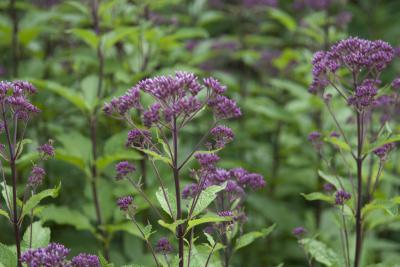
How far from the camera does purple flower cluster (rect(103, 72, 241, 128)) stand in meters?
2.46

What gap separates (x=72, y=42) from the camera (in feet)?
21.1

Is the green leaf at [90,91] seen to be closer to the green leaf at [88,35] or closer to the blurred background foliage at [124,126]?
the blurred background foliage at [124,126]

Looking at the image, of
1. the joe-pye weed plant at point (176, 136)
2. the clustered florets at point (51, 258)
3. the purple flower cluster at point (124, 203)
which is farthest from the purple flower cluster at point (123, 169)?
the clustered florets at point (51, 258)

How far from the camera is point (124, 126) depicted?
532cm

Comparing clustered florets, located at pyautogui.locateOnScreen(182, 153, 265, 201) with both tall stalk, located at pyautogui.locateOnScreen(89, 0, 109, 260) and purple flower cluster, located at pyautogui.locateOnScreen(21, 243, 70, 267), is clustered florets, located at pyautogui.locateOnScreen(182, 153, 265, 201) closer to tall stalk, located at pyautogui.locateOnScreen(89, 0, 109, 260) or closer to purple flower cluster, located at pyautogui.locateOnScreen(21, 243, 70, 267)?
purple flower cluster, located at pyautogui.locateOnScreen(21, 243, 70, 267)

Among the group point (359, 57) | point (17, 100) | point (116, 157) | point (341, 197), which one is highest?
point (359, 57)

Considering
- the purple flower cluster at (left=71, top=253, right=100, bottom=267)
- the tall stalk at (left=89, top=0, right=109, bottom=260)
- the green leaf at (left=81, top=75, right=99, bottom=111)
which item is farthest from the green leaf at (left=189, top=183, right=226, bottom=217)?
the green leaf at (left=81, top=75, right=99, bottom=111)

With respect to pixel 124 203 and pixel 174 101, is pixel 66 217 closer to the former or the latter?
pixel 124 203

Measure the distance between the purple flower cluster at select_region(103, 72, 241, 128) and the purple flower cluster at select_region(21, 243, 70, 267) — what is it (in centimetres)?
62

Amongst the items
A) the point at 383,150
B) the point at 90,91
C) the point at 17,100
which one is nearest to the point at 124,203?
the point at 17,100

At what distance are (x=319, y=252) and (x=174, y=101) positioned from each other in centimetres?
141

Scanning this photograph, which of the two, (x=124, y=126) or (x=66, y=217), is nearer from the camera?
(x=66, y=217)

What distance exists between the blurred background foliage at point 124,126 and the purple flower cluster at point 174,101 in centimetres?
126

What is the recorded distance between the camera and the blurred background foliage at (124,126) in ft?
14.4
